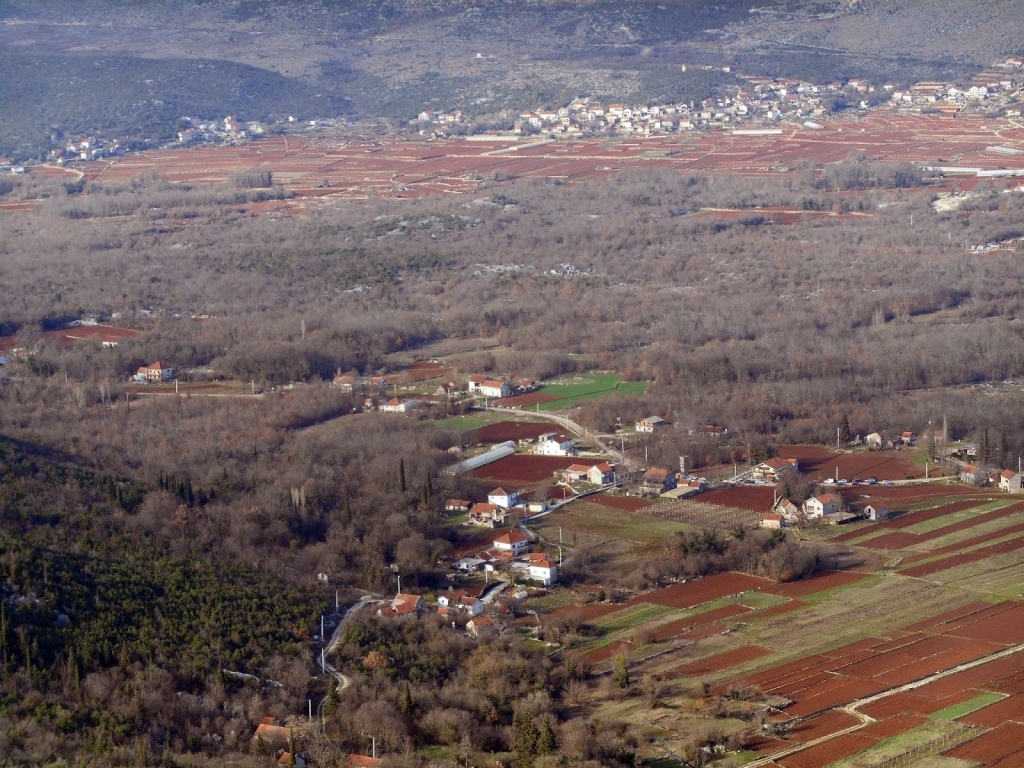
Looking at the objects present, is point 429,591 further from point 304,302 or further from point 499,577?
point 304,302

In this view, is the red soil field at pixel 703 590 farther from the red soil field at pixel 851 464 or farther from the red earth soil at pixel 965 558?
the red soil field at pixel 851 464

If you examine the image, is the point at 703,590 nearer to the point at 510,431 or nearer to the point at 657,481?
the point at 657,481

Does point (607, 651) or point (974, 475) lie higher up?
point (607, 651)

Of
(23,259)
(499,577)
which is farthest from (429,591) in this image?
(23,259)

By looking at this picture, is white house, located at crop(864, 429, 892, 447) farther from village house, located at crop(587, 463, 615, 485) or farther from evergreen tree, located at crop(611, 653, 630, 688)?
evergreen tree, located at crop(611, 653, 630, 688)

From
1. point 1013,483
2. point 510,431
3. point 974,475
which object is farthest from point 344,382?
point 1013,483
